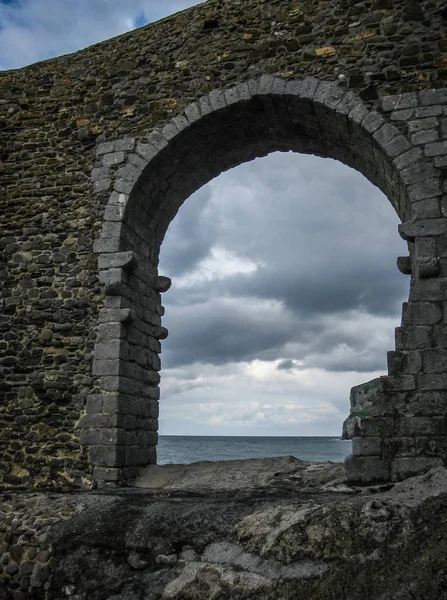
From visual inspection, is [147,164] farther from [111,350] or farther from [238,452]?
[238,452]

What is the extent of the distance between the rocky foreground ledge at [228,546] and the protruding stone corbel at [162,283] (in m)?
4.00

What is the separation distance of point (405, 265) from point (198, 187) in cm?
367

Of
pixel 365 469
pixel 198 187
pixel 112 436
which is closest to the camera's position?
pixel 365 469

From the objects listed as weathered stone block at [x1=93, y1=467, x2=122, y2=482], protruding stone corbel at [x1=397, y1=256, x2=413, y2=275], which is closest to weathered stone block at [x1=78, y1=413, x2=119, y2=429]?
weathered stone block at [x1=93, y1=467, x2=122, y2=482]

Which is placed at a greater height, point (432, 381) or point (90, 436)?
point (432, 381)

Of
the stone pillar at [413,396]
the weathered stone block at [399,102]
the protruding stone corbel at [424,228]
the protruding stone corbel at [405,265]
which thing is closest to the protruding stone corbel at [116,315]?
the stone pillar at [413,396]

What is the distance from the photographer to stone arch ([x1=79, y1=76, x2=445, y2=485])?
6207 millimetres

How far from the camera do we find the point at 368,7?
24.9 feet

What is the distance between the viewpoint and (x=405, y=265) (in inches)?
272

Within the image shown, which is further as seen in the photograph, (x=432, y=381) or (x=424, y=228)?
(x=424, y=228)

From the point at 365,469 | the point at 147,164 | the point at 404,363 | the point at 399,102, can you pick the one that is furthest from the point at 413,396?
the point at 147,164

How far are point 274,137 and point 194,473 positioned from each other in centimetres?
481

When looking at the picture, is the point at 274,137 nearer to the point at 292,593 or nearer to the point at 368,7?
the point at 368,7

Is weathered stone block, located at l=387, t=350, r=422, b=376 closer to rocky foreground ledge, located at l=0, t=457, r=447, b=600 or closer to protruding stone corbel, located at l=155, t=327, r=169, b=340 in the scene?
rocky foreground ledge, located at l=0, t=457, r=447, b=600
